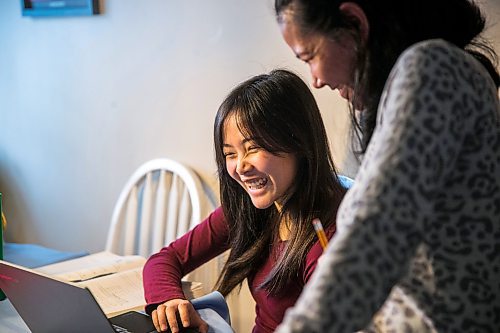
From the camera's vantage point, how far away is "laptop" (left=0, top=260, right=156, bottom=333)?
1146mm

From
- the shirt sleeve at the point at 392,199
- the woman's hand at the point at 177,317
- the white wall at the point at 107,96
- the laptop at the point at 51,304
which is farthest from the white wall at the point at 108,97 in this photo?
the shirt sleeve at the point at 392,199

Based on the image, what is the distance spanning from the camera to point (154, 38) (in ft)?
7.66

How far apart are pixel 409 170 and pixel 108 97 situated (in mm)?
1954

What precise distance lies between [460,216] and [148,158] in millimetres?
1752

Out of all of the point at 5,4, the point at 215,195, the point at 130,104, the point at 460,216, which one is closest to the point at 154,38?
the point at 130,104

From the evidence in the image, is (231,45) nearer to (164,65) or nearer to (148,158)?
(164,65)

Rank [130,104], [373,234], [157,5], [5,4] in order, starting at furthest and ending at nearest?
1. [5,4]
2. [130,104]
3. [157,5]
4. [373,234]

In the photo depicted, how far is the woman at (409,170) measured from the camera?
0.67 meters

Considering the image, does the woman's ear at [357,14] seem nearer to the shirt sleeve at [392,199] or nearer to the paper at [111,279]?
the shirt sleeve at [392,199]

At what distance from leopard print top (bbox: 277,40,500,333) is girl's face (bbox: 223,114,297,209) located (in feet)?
2.01

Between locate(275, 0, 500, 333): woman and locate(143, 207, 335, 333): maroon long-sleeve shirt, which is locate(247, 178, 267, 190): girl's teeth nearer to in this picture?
locate(143, 207, 335, 333): maroon long-sleeve shirt

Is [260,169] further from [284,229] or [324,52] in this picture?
[324,52]

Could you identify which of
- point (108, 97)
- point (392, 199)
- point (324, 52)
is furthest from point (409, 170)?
point (108, 97)

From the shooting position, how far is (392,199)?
0.68 metres
